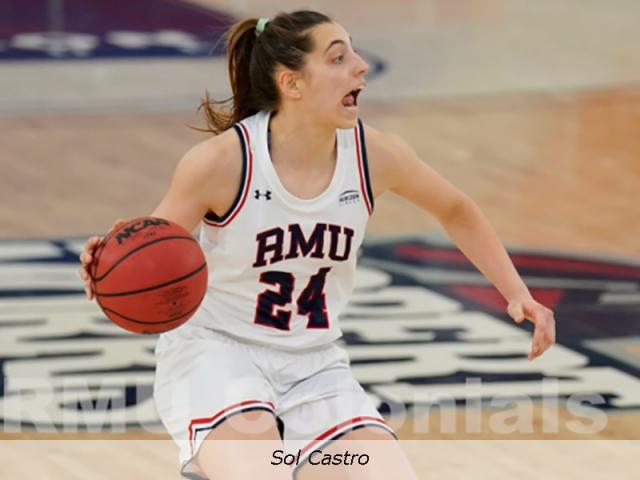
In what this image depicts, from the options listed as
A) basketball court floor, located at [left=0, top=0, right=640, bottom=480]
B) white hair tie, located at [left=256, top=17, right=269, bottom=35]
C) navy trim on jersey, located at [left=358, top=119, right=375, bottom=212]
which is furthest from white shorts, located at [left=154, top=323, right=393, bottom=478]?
basketball court floor, located at [left=0, top=0, right=640, bottom=480]

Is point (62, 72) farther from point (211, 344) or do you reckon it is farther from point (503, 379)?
point (211, 344)

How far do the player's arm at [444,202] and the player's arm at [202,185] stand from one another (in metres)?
0.43

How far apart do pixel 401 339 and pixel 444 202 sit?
224 centimetres

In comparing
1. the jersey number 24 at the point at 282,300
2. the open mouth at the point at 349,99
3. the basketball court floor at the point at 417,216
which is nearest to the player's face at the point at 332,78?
the open mouth at the point at 349,99

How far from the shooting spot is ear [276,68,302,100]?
4348 mm

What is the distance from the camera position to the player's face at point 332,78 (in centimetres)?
429

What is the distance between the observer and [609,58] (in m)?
13.2

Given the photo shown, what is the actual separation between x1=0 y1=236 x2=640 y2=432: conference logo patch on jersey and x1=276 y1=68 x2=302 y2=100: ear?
5.89 feet

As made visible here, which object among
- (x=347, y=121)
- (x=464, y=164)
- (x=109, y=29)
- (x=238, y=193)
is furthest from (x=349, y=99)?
(x=109, y=29)

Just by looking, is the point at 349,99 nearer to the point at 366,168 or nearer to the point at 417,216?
the point at 366,168

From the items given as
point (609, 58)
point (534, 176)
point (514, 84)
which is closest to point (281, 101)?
point (534, 176)

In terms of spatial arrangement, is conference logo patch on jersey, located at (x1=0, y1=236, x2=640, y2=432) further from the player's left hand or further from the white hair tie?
the white hair tie

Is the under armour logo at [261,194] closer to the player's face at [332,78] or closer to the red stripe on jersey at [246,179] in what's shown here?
the red stripe on jersey at [246,179]

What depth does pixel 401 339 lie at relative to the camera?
6.71 meters
